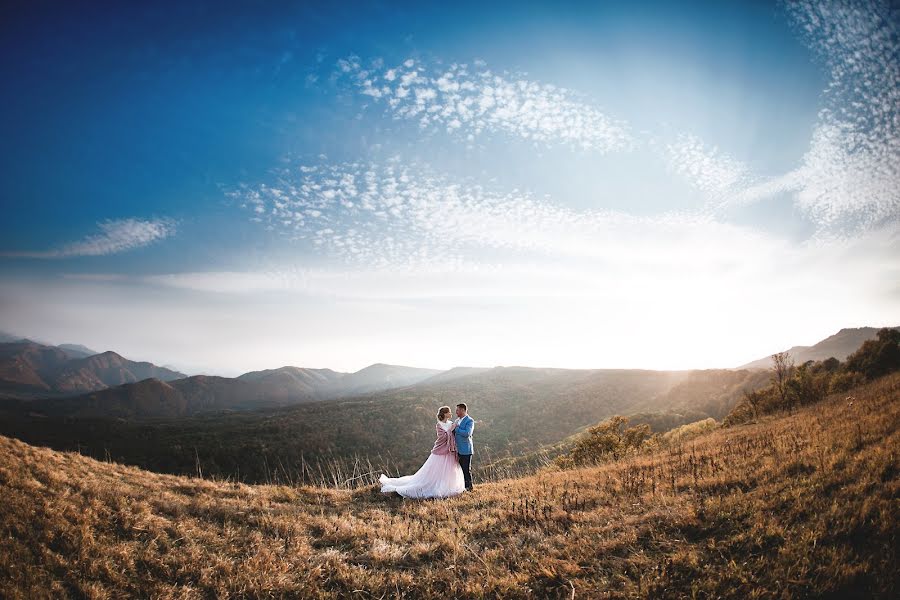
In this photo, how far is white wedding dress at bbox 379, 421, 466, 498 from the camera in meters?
10.5

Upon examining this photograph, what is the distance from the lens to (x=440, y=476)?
35.4 feet

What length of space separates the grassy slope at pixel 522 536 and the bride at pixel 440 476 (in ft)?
5.89

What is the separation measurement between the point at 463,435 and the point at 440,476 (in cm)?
140

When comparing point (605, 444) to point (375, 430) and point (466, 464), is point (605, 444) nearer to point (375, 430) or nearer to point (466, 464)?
point (466, 464)

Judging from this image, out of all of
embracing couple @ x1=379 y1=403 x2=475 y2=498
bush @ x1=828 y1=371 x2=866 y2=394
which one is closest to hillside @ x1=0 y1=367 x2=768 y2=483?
bush @ x1=828 y1=371 x2=866 y2=394

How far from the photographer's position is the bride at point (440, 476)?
10.5m

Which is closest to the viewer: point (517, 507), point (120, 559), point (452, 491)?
point (120, 559)

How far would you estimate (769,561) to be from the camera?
12.8 feet

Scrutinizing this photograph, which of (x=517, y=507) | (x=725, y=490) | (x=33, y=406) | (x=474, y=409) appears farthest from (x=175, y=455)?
(x=33, y=406)

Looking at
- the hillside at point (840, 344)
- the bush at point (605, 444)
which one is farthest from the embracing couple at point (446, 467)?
the hillside at point (840, 344)

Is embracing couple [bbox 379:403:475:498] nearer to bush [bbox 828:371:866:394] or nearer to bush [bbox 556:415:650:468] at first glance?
bush [bbox 556:415:650:468]

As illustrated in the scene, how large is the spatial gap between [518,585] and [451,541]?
2001 millimetres

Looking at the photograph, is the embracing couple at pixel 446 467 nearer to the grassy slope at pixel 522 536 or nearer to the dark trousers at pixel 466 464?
the dark trousers at pixel 466 464

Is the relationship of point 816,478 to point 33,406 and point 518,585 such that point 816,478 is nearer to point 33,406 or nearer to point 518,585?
point 518,585
